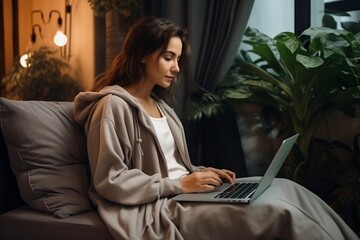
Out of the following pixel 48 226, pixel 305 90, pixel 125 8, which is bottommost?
pixel 48 226

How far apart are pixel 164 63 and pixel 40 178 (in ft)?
1.83

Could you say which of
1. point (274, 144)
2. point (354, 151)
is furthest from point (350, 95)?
point (274, 144)

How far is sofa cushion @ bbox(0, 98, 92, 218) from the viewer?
1.34 metres

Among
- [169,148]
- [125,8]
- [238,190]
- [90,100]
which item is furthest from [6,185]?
[125,8]

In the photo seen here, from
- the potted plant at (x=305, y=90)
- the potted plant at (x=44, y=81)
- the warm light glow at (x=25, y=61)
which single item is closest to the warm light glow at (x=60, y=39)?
the potted plant at (x=44, y=81)

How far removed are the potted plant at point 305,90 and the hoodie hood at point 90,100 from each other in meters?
0.74

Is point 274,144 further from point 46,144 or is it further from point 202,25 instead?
point 46,144

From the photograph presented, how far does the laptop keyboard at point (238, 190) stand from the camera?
51.1 inches

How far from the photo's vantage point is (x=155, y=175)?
1.36 meters

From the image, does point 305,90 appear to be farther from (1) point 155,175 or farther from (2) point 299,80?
(1) point 155,175

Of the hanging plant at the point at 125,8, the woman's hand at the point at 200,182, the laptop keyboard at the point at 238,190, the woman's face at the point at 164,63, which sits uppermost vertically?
the hanging plant at the point at 125,8

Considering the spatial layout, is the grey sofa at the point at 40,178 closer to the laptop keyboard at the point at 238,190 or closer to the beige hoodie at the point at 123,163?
the beige hoodie at the point at 123,163

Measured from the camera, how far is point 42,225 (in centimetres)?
129

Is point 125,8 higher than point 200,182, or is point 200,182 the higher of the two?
point 125,8
